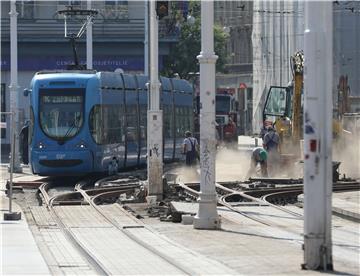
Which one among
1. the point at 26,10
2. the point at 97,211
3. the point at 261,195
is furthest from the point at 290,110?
the point at 26,10

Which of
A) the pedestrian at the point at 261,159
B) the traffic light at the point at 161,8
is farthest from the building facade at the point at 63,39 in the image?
the traffic light at the point at 161,8

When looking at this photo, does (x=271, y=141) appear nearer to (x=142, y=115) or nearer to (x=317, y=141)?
(x=142, y=115)

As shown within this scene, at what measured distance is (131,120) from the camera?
3294cm

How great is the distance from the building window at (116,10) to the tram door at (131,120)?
2343 cm

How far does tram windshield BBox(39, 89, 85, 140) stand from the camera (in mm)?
28969

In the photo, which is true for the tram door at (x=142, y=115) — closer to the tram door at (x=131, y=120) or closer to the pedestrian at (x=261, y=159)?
the tram door at (x=131, y=120)

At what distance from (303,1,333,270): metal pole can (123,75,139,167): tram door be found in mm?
21510

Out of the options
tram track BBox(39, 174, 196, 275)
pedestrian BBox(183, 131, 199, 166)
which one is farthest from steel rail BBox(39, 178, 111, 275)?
pedestrian BBox(183, 131, 199, 166)

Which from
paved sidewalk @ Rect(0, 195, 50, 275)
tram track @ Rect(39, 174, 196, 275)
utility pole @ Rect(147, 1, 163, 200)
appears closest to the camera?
paved sidewalk @ Rect(0, 195, 50, 275)

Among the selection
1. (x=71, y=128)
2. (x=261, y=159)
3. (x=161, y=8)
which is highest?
(x=161, y=8)

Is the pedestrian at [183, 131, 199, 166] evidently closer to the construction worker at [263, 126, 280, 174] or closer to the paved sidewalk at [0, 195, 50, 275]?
the construction worker at [263, 126, 280, 174]

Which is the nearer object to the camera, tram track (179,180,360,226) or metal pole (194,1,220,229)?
metal pole (194,1,220,229)

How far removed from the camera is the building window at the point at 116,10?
5653cm

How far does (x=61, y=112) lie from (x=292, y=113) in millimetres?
9322
